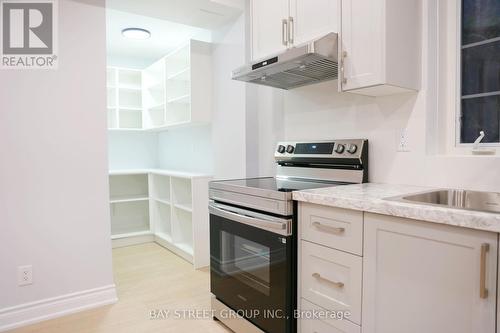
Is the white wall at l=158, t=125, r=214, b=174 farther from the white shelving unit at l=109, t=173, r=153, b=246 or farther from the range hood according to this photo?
the range hood

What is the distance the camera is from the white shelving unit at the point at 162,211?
3.16 metres

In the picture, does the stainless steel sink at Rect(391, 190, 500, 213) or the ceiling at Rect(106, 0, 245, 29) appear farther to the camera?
the ceiling at Rect(106, 0, 245, 29)

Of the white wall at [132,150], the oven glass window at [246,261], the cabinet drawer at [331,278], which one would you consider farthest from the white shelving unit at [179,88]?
the cabinet drawer at [331,278]

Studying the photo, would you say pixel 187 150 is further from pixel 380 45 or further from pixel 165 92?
pixel 380 45

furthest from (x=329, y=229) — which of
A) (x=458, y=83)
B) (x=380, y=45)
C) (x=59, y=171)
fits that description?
(x=59, y=171)

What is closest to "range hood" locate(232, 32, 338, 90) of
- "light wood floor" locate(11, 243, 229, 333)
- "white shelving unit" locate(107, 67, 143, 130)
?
"light wood floor" locate(11, 243, 229, 333)

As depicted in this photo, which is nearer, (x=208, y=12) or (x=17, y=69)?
(x=17, y=69)

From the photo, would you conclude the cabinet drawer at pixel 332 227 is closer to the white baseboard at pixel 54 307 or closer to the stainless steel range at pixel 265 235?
the stainless steel range at pixel 265 235

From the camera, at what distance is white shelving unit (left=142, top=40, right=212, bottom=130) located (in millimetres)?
3248

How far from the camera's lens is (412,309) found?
119 centimetres

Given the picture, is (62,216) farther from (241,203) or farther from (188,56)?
(188,56)

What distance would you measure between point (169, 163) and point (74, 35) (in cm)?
240

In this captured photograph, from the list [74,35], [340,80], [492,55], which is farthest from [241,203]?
[74,35]

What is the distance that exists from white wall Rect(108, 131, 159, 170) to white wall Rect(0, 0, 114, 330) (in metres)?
2.13
